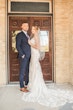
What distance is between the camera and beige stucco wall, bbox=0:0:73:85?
611 cm

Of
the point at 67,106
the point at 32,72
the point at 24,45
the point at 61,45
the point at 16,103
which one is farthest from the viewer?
the point at 61,45

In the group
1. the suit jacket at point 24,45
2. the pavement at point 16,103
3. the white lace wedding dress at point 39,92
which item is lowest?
the pavement at point 16,103

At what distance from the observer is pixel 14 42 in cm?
627

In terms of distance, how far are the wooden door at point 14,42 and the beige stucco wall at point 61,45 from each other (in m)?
0.18

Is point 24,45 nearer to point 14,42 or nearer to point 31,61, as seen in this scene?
point 31,61

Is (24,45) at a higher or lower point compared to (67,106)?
higher

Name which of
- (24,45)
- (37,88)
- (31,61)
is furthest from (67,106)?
(24,45)

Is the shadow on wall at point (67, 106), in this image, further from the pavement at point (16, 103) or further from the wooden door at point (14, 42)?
the wooden door at point (14, 42)

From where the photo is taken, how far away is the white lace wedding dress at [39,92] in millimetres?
4438

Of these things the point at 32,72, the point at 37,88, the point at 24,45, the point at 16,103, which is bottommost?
the point at 16,103

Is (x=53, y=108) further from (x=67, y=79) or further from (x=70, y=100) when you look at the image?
(x=67, y=79)

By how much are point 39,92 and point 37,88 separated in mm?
109

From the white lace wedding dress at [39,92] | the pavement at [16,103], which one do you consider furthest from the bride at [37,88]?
the pavement at [16,103]

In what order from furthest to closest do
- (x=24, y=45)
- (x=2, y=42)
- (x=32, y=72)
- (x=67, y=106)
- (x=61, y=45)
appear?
(x=61, y=45) → (x=2, y=42) → (x=24, y=45) → (x=32, y=72) → (x=67, y=106)
